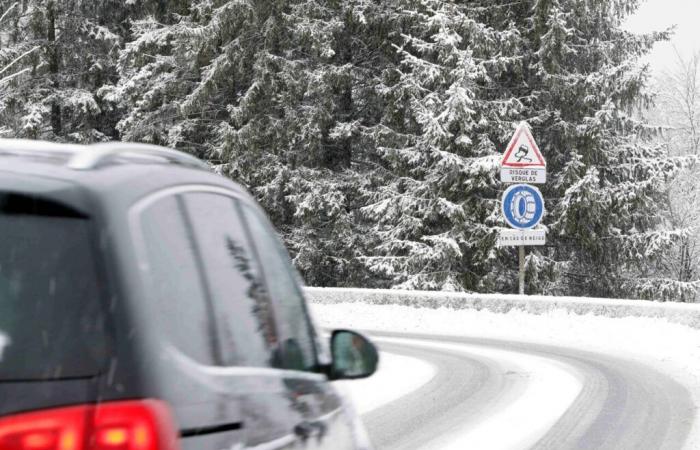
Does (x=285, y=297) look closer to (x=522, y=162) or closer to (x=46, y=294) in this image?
(x=46, y=294)

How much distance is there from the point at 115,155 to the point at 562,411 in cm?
704

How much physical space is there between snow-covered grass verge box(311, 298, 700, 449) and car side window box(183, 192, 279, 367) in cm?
875

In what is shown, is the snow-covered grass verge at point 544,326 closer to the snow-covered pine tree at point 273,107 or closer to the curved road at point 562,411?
the curved road at point 562,411

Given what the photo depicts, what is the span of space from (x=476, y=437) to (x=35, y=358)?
19.4 feet

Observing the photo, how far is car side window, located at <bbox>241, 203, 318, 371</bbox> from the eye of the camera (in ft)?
10.2

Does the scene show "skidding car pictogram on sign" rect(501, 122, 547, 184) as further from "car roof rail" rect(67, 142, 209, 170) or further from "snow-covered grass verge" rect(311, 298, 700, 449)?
"car roof rail" rect(67, 142, 209, 170)

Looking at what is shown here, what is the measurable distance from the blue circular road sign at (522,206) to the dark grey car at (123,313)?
53.2 feet

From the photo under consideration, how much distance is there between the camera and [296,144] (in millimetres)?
33656

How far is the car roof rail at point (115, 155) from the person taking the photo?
237 centimetres

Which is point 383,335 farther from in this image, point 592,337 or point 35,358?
point 35,358

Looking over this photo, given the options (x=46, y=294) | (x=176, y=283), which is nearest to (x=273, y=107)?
(x=176, y=283)

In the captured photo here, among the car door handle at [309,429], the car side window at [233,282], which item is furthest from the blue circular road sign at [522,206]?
the car side window at [233,282]

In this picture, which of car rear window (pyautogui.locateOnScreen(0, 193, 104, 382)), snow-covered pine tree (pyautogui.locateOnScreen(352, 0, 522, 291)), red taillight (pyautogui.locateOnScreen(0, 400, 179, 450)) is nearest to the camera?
red taillight (pyautogui.locateOnScreen(0, 400, 179, 450))

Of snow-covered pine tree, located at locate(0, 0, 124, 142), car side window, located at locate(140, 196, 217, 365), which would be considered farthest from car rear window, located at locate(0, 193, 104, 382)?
snow-covered pine tree, located at locate(0, 0, 124, 142)
